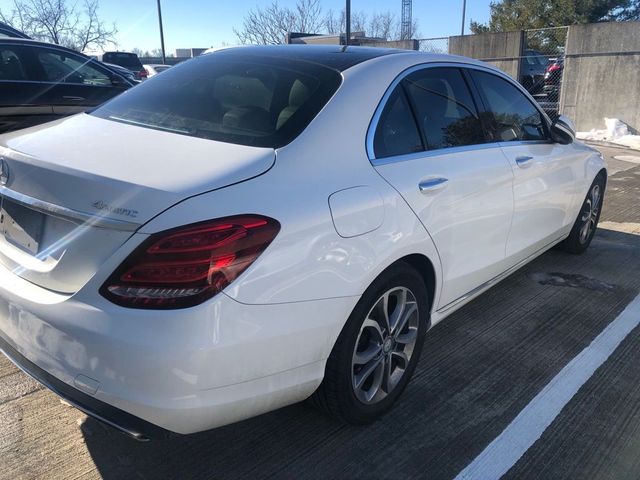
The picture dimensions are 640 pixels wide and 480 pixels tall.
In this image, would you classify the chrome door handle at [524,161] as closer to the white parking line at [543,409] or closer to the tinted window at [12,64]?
the white parking line at [543,409]

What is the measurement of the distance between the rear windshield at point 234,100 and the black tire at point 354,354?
0.75m

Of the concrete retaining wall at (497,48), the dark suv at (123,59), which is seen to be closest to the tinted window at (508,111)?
the concrete retaining wall at (497,48)

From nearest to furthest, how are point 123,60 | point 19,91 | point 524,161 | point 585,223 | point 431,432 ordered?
point 431,432 < point 524,161 < point 585,223 < point 19,91 < point 123,60

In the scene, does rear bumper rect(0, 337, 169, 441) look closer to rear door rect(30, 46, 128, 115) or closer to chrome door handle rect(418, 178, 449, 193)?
chrome door handle rect(418, 178, 449, 193)

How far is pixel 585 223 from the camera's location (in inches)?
195

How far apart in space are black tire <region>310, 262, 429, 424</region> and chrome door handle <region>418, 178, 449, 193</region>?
37cm

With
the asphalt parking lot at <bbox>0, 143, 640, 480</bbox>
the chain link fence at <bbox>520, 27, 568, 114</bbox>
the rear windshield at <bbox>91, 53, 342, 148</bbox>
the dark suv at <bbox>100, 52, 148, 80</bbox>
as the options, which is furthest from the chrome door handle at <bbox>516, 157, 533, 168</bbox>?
the dark suv at <bbox>100, 52, 148, 80</bbox>

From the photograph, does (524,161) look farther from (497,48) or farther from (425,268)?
(497,48)

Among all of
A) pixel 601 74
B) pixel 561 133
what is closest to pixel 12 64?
pixel 561 133

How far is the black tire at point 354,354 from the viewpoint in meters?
2.32

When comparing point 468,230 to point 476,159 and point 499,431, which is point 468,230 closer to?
point 476,159

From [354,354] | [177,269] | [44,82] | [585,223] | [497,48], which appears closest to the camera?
[177,269]

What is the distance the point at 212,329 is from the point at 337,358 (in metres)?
0.68

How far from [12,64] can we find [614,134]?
38.4 feet
